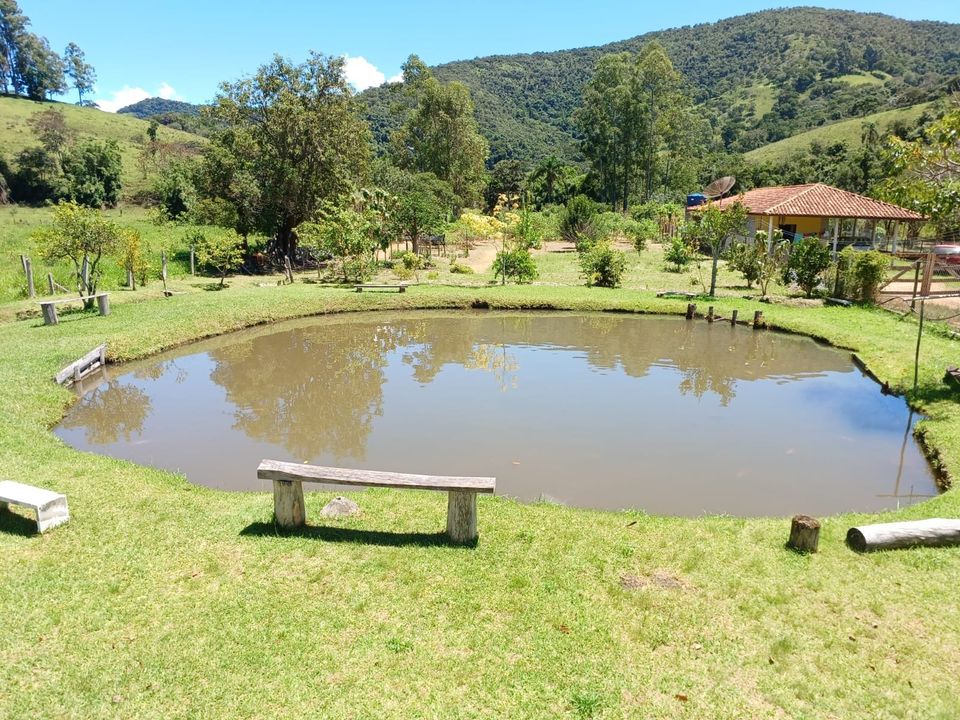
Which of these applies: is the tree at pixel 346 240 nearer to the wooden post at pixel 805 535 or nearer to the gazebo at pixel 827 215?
the gazebo at pixel 827 215

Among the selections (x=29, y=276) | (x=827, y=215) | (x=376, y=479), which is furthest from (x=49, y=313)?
(x=827, y=215)

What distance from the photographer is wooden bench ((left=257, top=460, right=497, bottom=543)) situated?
19.1 feet

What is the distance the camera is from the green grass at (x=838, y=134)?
72.0 m

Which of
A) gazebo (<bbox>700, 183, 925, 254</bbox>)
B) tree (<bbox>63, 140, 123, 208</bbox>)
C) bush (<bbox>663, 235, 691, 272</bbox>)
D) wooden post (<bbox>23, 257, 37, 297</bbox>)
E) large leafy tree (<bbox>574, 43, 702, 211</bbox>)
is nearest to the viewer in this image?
wooden post (<bbox>23, 257, 37, 297</bbox>)

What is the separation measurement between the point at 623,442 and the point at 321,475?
17.0ft

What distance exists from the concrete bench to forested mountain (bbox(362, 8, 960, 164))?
91.8 metres

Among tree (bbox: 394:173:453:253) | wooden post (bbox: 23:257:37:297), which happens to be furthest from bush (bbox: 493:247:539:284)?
wooden post (bbox: 23:257:37:297)

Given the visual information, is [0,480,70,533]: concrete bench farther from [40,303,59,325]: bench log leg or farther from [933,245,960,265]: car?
[933,245,960,265]: car

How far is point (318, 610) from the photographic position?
4.86 metres

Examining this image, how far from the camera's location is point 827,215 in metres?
27.8

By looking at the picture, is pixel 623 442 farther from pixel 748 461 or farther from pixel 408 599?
pixel 408 599

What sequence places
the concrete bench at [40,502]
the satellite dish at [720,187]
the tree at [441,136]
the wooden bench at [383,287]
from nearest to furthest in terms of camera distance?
the concrete bench at [40,502] < the wooden bench at [383,287] < the satellite dish at [720,187] < the tree at [441,136]

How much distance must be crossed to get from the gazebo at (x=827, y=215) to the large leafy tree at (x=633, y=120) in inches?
676

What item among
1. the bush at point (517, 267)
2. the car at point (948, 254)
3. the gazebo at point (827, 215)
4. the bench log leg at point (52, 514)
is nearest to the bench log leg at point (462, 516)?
the bench log leg at point (52, 514)
